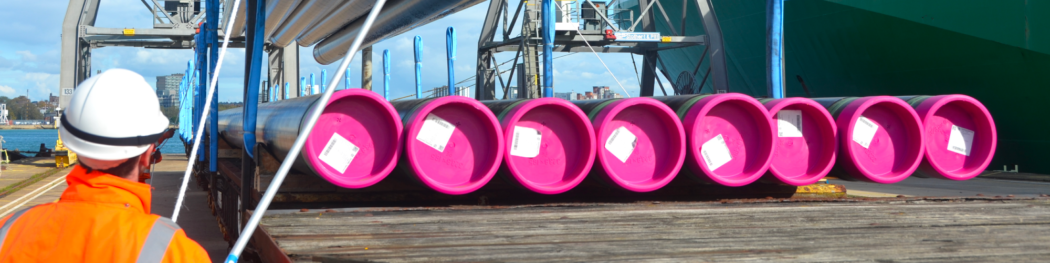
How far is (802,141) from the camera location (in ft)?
20.3

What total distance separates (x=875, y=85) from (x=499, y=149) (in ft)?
60.7

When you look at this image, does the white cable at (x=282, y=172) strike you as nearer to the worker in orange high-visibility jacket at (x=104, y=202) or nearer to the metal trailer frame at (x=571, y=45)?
the worker in orange high-visibility jacket at (x=104, y=202)

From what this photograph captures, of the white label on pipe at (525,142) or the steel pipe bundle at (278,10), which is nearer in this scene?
the white label on pipe at (525,142)

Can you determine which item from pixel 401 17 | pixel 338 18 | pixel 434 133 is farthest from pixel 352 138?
pixel 338 18

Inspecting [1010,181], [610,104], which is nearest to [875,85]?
[1010,181]

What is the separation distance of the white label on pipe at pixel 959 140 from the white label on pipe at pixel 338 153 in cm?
490

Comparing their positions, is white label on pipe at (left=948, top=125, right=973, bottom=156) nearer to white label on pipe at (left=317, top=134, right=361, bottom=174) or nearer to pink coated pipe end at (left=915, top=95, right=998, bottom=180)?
pink coated pipe end at (left=915, top=95, right=998, bottom=180)

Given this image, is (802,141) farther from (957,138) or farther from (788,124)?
(957,138)

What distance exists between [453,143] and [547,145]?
28.6 inches

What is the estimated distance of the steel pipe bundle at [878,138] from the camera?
241 inches

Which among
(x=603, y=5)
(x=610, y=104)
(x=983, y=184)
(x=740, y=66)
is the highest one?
(x=603, y=5)

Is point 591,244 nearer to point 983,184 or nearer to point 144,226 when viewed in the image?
point 144,226

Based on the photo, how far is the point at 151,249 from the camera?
5.12 feet

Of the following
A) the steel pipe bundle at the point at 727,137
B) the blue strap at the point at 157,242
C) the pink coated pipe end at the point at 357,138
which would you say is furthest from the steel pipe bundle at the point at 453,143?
the blue strap at the point at 157,242
